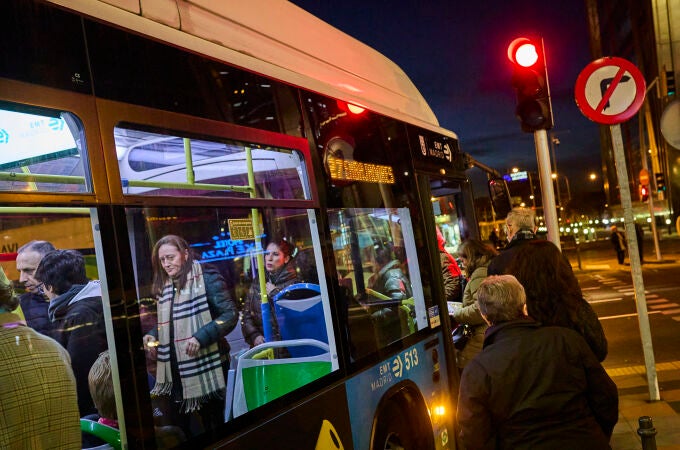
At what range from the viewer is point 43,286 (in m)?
2.66

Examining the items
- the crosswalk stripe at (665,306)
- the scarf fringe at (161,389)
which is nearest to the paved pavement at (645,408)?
the scarf fringe at (161,389)

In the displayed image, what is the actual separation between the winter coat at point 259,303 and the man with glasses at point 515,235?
143 centimetres

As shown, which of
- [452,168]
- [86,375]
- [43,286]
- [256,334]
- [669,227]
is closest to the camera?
[86,375]

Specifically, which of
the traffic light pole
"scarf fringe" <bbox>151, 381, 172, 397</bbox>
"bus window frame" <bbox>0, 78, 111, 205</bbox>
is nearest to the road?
the traffic light pole

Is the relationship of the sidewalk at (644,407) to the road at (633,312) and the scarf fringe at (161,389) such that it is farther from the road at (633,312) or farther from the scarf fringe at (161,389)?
the scarf fringe at (161,389)

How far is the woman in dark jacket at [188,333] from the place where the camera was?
2572 mm

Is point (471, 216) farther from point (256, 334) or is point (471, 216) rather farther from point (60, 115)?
point (60, 115)

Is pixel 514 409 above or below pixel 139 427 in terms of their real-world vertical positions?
below

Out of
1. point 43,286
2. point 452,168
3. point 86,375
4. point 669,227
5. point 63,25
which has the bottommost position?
point 669,227

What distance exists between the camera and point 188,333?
2.74 meters

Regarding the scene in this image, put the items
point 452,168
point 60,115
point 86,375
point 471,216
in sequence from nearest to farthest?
point 60,115 < point 86,375 < point 452,168 < point 471,216

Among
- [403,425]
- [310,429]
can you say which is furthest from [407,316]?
[310,429]

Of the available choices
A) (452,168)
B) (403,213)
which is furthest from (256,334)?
(452,168)

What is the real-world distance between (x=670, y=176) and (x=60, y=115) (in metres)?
55.3
